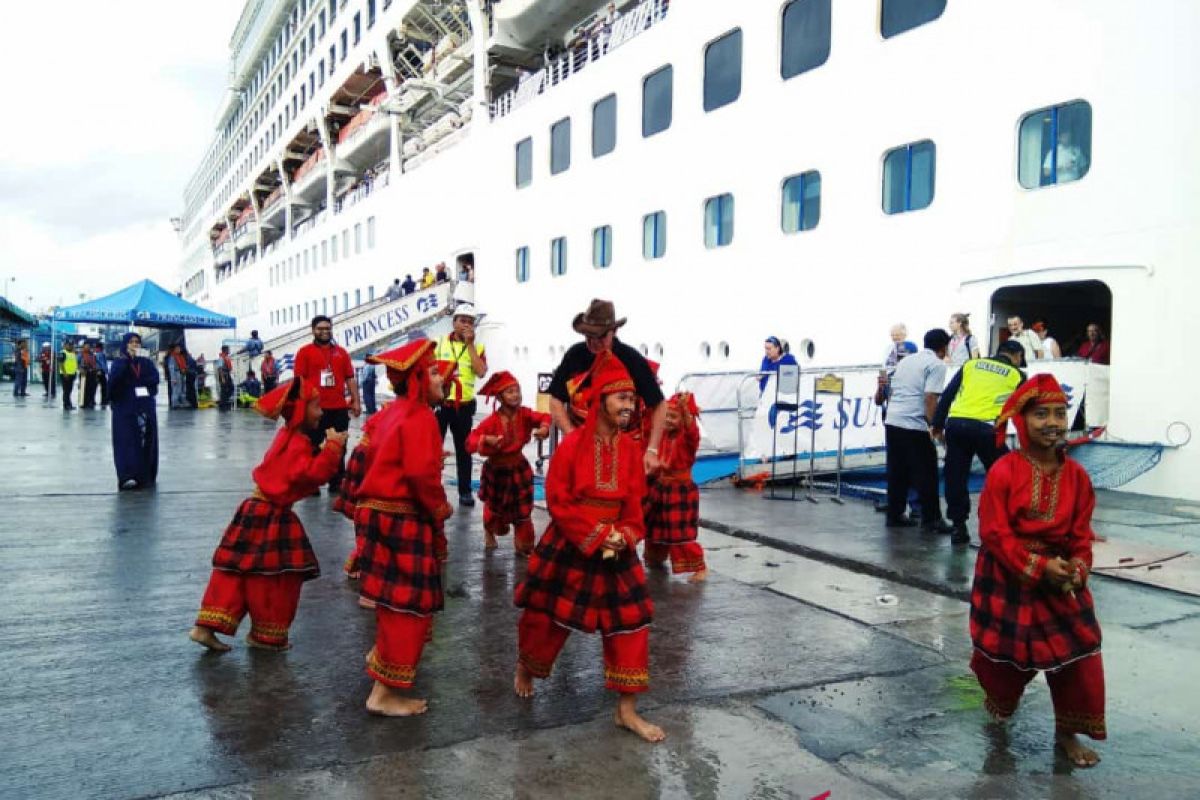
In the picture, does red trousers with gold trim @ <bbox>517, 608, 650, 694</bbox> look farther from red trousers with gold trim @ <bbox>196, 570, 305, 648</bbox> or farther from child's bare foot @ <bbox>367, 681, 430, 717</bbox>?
red trousers with gold trim @ <bbox>196, 570, 305, 648</bbox>

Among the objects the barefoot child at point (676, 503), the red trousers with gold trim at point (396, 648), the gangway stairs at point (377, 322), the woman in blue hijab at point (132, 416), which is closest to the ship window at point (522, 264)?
the gangway stairs at point (377, 322)

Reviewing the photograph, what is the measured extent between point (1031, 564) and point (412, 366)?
8.60ft

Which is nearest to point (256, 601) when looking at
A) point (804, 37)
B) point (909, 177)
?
point (909, 177)

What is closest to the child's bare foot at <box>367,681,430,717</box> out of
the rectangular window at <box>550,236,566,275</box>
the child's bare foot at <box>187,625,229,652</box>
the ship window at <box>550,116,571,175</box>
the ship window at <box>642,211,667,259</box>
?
the child's bare foot at <box>187,625,229,652</box>

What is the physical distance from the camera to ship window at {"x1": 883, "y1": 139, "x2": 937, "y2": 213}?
41.1ft

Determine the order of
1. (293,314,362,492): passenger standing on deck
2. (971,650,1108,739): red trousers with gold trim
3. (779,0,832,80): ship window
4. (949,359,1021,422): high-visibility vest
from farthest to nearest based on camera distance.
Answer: (779,0,832,80): ship window < (293,314,362,492): passenger standing on deck < (949,359,1021,422): high-visibility vest < (971,650,1108,739): red trousers with gold trim

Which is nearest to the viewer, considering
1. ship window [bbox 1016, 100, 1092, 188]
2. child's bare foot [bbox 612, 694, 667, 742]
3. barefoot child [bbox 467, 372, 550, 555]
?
child's bare foot [bbox 612, 694, 667, 742]

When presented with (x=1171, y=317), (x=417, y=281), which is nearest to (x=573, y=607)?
(x=1171, y=317)

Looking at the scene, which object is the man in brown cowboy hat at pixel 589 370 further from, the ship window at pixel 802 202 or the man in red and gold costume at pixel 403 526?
the ship window at pixel 802 202

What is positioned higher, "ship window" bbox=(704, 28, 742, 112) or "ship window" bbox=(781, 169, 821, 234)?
"ship window" bbox=(704, 28, 742, 112)

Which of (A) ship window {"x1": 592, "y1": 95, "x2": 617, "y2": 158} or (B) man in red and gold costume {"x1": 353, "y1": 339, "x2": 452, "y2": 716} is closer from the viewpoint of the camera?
(B) man in red and gold costume {"x1": 353, "y1": 339, "x2": 452, "y2": 716}

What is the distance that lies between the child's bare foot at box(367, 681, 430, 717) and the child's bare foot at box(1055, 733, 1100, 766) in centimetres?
253

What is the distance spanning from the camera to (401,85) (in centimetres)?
3167

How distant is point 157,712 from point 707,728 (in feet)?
7.30
